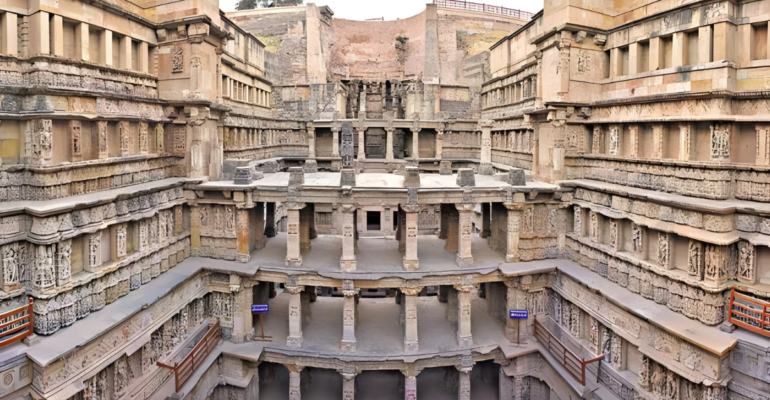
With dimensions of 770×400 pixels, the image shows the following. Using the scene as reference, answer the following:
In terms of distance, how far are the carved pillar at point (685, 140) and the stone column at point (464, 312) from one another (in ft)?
25.5

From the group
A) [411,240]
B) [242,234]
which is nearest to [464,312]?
[411,240]

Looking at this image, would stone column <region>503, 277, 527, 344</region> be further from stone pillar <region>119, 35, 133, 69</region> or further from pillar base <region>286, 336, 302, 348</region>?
stone pillar <region>119, 35, 133, 69</region>

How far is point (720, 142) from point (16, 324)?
18.0 m

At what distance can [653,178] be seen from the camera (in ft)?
45.4

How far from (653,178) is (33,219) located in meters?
17.3

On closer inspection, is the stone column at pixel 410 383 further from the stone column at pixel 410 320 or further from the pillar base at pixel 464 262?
the pillar base at pixel 464 262

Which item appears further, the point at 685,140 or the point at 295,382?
the point at 295,382

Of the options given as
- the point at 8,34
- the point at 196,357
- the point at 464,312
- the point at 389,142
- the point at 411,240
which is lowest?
the point at 196,357

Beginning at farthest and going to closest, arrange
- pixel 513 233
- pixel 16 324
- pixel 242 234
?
pixel 513 233, pixel 242 234, pixel 16 324

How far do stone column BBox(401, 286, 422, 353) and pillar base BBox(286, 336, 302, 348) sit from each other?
12.8 feet

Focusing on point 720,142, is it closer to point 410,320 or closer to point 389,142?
point 410,320

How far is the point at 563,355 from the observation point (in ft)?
49.1

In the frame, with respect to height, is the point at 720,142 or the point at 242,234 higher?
the point at 720,142

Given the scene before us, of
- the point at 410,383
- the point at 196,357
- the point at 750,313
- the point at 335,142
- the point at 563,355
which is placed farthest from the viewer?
the point at 335,142
